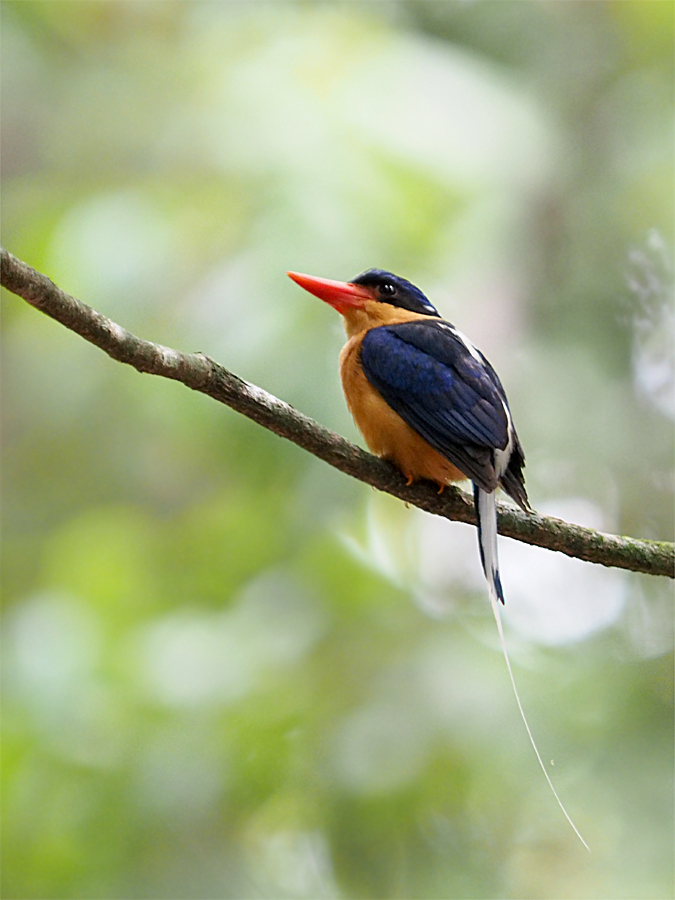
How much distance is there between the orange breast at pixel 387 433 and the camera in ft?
7.89

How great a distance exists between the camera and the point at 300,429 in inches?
76.7

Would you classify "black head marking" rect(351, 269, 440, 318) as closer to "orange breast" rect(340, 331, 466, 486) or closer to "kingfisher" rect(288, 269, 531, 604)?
"kingfisher" rect(288, 269, 531, 604)

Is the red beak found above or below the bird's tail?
above

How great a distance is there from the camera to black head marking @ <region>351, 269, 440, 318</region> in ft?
9.66

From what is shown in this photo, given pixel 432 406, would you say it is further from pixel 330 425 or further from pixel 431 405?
pixel 330 425

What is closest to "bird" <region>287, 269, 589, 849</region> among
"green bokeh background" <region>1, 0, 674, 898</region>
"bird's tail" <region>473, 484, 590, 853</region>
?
"bird's tail" <region>473, 484, 590, 853</region>

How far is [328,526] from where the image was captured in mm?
3504

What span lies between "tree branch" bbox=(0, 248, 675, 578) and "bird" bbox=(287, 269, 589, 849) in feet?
0.23

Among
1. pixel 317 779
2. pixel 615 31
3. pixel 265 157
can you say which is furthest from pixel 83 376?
pixel 615 31

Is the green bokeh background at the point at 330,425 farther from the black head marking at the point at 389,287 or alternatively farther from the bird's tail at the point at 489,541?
the bird's tail at the point at 489,541

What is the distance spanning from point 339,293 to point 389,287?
0.17m

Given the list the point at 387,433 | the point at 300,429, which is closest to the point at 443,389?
the point at 387,433

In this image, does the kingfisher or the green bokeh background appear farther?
the green bokeh background

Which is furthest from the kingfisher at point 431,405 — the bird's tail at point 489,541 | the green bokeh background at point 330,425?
the green bokeh background at point 330,425
